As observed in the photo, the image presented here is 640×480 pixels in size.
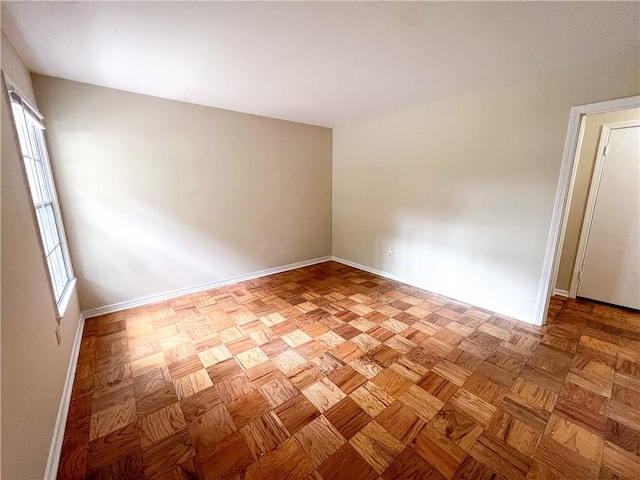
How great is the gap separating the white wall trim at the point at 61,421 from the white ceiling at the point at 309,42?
2161mm

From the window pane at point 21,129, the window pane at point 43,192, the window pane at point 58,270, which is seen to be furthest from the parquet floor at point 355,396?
the window pane at point 21,129

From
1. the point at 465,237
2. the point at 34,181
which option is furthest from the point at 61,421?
the point at 465,237

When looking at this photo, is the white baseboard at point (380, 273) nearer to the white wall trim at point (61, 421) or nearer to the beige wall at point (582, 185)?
the beige wall at point (582, 185)

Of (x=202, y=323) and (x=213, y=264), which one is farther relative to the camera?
(x=213, y=264)

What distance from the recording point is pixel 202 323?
2.47 metres

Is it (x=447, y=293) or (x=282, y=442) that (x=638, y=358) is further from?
(x=282, y=442)

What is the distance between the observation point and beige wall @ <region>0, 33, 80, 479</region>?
37.0 inches

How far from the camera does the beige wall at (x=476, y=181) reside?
2.14 meters

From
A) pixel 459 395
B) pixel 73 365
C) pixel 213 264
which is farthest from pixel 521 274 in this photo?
pixel 73 365

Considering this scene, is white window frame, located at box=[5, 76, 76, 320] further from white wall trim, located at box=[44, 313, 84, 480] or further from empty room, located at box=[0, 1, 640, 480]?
white wall trim, located at box=[44, 313, 84, 480]

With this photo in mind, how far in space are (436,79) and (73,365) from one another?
373 centimetres

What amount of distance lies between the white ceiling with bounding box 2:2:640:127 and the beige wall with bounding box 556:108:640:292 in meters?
1.16

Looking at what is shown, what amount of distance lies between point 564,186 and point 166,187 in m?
3.86

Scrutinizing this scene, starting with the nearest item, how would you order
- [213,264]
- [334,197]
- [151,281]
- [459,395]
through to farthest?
[459,395] → [151,281] → [213,264] → [334,197]
